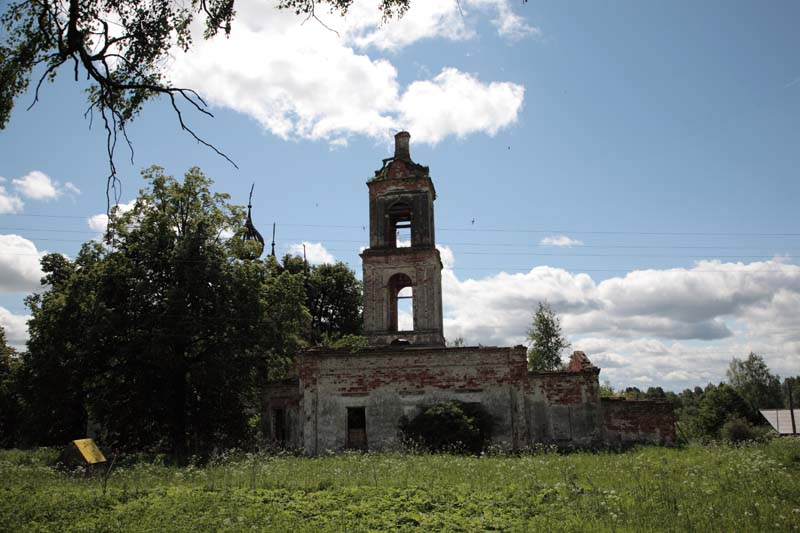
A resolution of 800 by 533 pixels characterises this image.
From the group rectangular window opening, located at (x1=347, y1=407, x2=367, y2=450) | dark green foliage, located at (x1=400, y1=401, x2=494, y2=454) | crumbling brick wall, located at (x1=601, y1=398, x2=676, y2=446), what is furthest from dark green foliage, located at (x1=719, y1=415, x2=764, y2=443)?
rectangular window opening, located at (x1=347, y1=407, x2=367, y2=450)

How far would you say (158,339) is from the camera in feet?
64.0

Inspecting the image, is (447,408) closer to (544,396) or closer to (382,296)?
(544,396)

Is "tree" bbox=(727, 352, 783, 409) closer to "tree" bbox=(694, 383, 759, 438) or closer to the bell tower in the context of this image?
"tree" bbox=(694, 383, 759, 438)

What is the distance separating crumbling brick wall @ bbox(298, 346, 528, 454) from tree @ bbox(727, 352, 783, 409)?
65954 millimetres

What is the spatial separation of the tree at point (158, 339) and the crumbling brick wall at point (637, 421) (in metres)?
11.4

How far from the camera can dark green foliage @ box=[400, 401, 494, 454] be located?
60.7 feet

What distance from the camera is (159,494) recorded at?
9.92 meters

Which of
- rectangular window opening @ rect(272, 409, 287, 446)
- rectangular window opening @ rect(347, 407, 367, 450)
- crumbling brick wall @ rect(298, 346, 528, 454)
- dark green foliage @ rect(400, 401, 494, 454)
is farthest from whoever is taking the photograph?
rectangular window opening @ rect(272, 409, 287, 446)

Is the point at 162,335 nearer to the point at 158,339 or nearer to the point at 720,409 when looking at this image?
the point at 158,339

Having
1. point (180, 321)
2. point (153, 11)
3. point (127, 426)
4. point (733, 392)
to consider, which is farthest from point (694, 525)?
point (733, 392)

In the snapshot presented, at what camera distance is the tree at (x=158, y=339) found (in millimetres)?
20344

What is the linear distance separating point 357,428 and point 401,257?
6351mm

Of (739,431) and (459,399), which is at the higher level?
(459,399)

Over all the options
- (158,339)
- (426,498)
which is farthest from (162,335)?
(426,498)
